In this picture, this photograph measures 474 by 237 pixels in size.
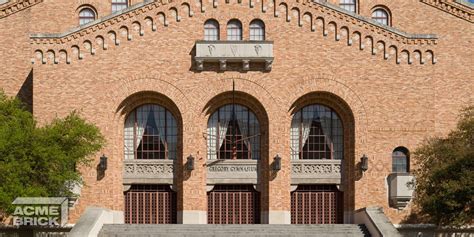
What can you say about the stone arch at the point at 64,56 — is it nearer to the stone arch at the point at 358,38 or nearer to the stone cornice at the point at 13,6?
the stone cornice at the point at 13,6

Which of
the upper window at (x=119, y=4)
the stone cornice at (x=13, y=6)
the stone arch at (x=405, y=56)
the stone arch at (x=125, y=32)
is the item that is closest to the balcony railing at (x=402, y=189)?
the stone arch at (x=405, y=56)

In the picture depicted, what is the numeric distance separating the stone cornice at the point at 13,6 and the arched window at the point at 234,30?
37.4ft

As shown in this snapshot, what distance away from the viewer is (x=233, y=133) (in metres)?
36.2

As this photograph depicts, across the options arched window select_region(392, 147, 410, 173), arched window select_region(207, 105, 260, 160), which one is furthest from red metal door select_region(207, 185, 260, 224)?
arched window select_region(392, 147, 410, 173)

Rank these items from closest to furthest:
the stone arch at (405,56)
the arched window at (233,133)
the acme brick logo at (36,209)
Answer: the acme brick logo at (36,209)
the stone arch at (405,56)
the arched window at (233,133)

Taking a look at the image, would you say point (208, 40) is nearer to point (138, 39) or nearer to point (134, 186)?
point (138, 39)

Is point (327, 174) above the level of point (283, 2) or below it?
below

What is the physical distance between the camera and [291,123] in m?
36.1

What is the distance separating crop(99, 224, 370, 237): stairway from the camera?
30625 millimetres

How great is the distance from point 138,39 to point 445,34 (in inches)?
609

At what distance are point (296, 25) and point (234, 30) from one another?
2.87m

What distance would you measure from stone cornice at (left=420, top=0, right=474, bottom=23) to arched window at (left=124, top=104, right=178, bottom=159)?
15.0 m

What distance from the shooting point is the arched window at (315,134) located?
36094mm

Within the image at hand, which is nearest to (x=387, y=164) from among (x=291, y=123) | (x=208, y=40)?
(x=291, y=123)
